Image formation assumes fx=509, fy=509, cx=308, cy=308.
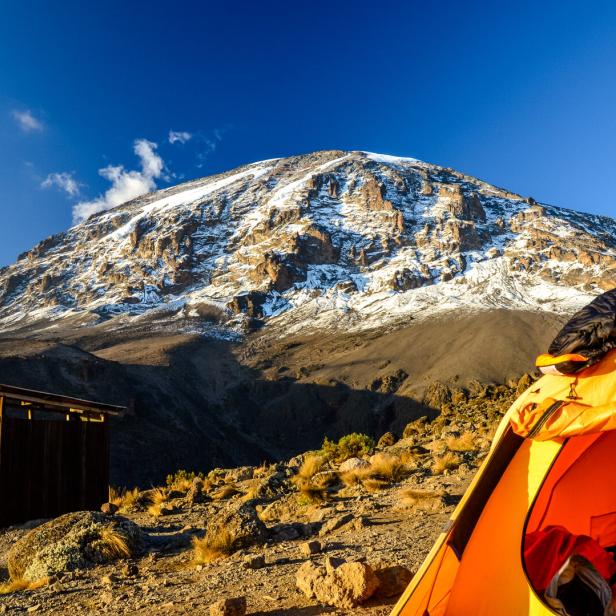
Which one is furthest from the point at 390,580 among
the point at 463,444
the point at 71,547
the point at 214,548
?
the point at 463,444

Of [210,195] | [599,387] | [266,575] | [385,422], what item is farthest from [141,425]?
[210,195]

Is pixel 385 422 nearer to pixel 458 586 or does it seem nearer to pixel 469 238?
pixel 458 586

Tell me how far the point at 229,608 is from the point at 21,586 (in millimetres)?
3094

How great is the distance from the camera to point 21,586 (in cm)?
532

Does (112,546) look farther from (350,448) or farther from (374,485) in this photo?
(350,448)

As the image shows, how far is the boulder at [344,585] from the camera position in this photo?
3572 mm

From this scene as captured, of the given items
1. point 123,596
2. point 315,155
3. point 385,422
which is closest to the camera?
point 123,596

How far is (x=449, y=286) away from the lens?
77250 mm

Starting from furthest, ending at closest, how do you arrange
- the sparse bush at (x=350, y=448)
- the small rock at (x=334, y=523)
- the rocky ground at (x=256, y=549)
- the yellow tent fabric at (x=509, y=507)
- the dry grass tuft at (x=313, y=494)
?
the sparse bush at (x=350, y=448)
the dry grass tuft at (x=313, y=494)
the small rock at (x=334, y=523)
the rocky ground at (x=256, y=549)
the yellow tent fabric at (x=509, y=507)

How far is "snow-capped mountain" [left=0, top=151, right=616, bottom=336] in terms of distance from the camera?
244 ft

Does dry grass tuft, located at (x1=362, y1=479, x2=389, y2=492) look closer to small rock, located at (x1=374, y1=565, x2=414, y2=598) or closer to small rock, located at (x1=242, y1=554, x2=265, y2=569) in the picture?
small rock, located at (x1=242, y1=554, x2=265, y2=569)

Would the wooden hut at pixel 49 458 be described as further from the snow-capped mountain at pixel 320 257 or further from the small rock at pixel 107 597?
the snow-capped mountain at pixel 320 257

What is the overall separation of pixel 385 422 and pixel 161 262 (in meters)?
69.3

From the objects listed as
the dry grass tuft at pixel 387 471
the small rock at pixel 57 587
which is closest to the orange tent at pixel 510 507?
the small rock at pixel 57 587
